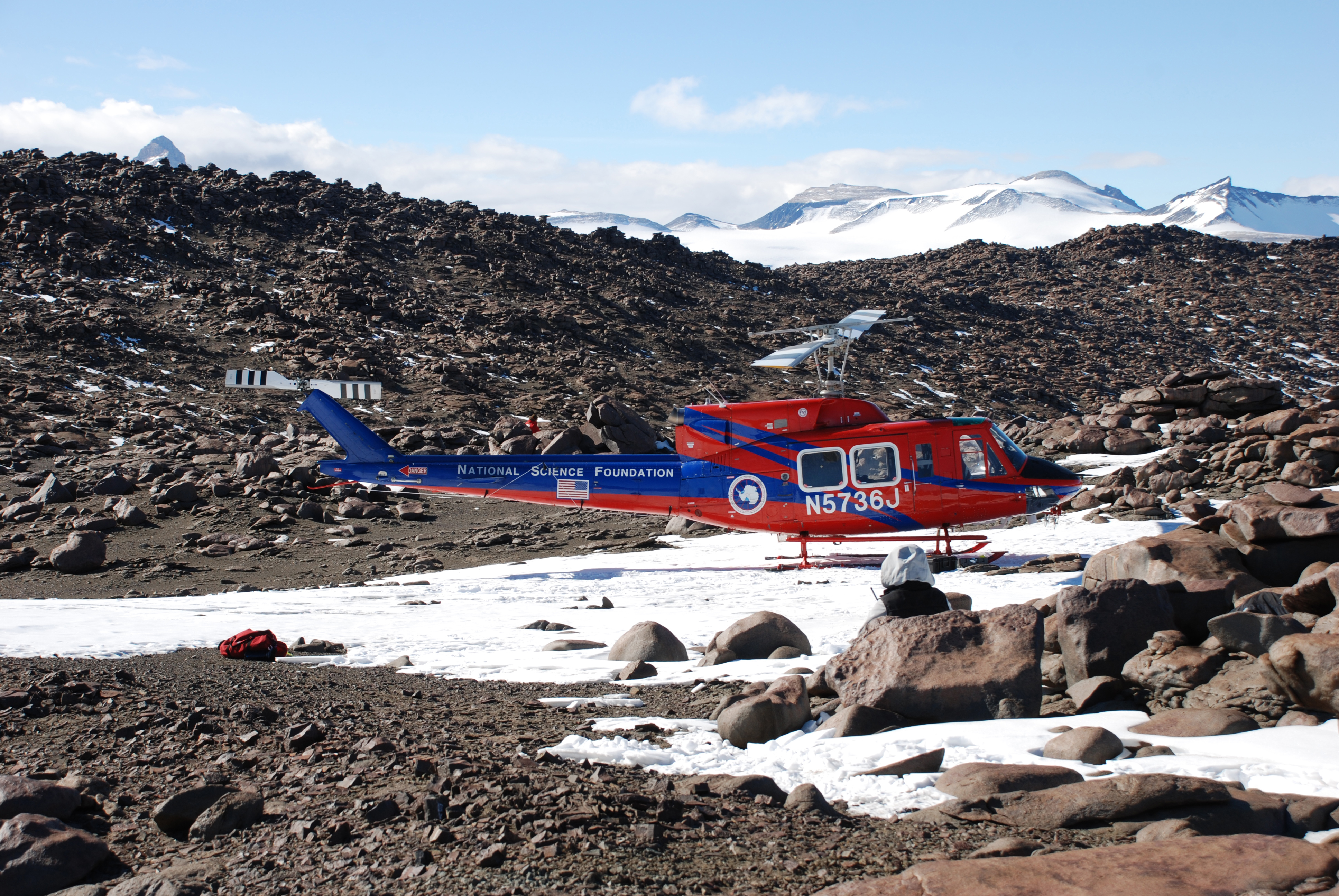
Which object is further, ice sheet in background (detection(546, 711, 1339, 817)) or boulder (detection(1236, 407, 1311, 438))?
boulder (detection(1236, 407, 1311, 438))

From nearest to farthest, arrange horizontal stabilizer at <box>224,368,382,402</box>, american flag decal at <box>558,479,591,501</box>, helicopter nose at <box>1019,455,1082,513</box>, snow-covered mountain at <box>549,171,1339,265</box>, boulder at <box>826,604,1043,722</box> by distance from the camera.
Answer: boulder at <box>826,604,1043,722</box> → helicopter nose at <box>1019,455,1082,513</box> → american flag decal at <box>558,479,591,501</box> → horizontal stabilizer at <box>224,368,382,402</box> → snow-covered mountain at <box>549,171,1339,265</box>

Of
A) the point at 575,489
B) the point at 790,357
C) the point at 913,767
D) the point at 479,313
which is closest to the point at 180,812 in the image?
the point at 913,767

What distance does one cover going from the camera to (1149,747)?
17.2ft

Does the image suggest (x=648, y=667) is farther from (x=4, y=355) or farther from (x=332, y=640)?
(x=4, y=355)

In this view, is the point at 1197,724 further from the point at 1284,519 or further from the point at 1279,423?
the point at 1279,423

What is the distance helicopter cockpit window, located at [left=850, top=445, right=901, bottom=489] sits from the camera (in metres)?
14.2

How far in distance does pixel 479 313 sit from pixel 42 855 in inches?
1575

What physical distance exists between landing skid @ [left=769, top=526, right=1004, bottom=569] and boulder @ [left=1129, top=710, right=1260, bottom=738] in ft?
26.9

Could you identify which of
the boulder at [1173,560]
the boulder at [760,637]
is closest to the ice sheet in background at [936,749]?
the boulder at [760,637]

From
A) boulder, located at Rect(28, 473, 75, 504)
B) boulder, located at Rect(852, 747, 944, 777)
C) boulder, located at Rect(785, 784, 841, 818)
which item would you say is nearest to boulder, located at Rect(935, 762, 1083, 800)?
boulder, located at Rect(852, 747, 944, 777)

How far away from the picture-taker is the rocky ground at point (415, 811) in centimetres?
379

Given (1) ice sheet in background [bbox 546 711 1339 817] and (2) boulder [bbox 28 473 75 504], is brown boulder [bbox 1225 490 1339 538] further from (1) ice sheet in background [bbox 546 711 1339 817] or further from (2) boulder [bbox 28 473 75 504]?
(2) boulder [bbox 28 473 75 504]

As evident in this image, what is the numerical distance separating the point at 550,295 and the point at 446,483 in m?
32.4

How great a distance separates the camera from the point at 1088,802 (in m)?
4.39
